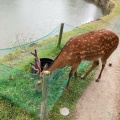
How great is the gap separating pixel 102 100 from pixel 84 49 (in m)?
1.20

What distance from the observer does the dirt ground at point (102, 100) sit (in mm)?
4305

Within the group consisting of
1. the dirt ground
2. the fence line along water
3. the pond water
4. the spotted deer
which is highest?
the spotted deer

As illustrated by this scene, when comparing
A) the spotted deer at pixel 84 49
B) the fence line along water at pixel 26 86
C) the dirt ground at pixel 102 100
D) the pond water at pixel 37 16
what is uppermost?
the spotted deer at pixel 84 49

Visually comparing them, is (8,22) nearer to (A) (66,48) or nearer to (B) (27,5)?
(B) (27,5)

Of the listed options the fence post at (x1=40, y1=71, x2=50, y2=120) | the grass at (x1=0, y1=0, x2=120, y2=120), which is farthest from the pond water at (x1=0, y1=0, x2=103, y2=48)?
the fence post at (x1=40, y1=71, x2=50, y2=120)

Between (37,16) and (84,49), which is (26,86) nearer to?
(84,49)

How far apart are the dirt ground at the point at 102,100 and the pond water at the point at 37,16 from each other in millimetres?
3838

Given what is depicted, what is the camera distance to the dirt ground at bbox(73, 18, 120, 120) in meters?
4.30

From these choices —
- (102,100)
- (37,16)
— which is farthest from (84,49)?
(37,16)

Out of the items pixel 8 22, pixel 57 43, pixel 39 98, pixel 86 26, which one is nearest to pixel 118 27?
pixel 86 26

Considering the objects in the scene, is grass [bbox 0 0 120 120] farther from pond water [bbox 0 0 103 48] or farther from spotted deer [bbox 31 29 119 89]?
pond water [bbox 0 0 103 48]

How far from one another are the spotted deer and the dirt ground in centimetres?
57

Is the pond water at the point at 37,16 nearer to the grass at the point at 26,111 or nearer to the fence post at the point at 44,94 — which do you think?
the grass at the point at 26,111

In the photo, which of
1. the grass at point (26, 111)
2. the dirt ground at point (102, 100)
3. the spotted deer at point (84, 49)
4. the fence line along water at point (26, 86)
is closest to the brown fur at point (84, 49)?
the spotted deer at point (84, 49)
